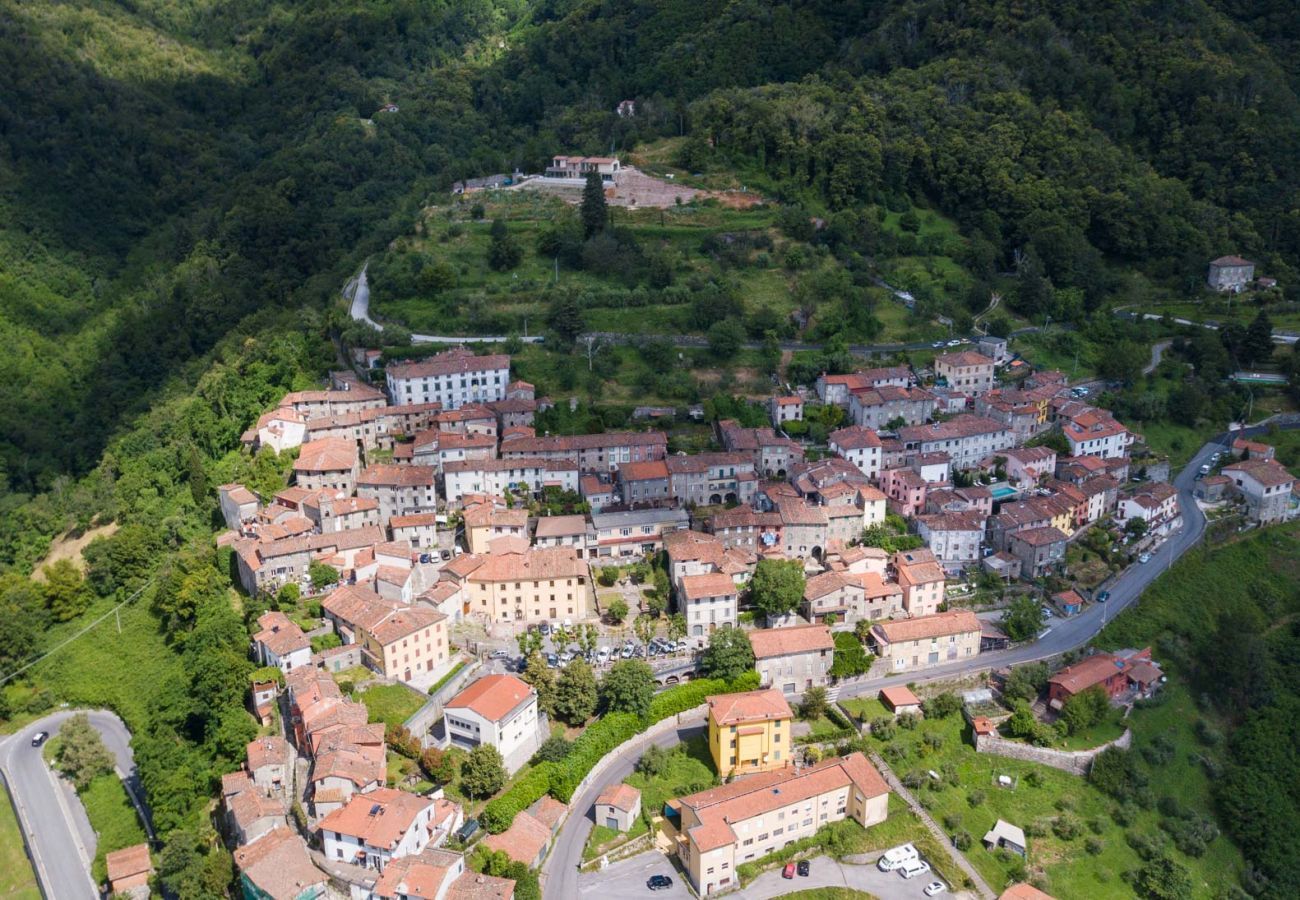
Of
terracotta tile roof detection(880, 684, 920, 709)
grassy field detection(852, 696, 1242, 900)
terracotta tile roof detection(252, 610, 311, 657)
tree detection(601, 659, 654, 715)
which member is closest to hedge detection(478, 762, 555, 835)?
tree detection(601, 659, 654, 715)

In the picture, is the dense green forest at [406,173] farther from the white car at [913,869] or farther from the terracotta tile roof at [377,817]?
the white car at [913,869]

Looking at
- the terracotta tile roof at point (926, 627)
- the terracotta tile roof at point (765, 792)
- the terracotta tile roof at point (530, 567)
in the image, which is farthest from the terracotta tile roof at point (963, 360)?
the terracotta tile roof at point (765, 792)

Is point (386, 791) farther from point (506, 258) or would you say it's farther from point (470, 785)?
point (506, 258)

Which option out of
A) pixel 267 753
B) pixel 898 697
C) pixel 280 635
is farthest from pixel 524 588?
pixel 898 697

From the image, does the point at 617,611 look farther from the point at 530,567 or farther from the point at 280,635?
the point at 280,635

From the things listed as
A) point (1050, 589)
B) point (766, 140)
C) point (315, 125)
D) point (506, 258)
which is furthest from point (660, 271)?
point (315, 125)

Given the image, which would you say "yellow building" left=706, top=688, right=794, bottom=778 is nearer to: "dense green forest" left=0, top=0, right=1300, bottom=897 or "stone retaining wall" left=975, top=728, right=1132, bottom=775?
"stone retaining wall" left=975, top=728, right=1132, bottom=775
